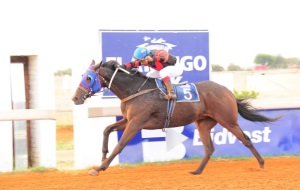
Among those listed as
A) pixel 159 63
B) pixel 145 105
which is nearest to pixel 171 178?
pixel 145 105

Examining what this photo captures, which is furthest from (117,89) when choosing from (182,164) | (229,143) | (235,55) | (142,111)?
(235,55)

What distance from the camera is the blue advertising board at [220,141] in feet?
42.9

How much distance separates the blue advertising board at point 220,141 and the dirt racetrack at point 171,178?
30 cm

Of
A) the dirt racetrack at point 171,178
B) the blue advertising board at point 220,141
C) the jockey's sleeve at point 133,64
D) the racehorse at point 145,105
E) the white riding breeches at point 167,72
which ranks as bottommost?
the dirt racetrack at point 171,178

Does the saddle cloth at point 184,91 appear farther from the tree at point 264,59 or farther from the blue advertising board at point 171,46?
the tree at point 264,59

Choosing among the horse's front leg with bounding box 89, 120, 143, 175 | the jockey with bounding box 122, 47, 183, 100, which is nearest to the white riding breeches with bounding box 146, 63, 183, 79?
the jockey with bounding box 122, 47, 183, 100

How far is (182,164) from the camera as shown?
1300 centimetres

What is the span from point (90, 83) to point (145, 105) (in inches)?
38.6

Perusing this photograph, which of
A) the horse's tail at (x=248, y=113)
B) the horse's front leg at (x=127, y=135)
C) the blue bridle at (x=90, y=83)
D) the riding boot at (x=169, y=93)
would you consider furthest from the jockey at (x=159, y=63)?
the horse's tail at (x=248, y=113)

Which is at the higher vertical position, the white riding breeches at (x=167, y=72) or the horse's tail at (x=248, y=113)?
the white riding breeches at (x=167, y=72)

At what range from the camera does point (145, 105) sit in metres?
11.0

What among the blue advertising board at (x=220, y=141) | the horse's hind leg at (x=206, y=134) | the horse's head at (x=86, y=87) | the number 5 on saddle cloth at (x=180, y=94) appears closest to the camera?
the horse's head at (x=86, y=87)

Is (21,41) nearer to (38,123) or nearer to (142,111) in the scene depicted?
(38,123)

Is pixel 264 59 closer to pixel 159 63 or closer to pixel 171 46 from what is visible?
pixel 171 46
